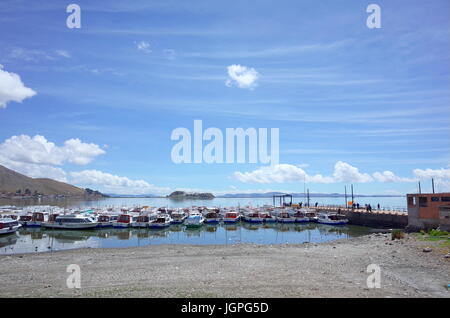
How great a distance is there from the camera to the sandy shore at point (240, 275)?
13.5 m

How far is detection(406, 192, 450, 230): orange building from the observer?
3741cm

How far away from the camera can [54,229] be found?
5166cm

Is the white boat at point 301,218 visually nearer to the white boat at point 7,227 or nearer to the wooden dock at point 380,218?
the wooden dock at point 380,218

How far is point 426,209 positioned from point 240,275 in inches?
1274

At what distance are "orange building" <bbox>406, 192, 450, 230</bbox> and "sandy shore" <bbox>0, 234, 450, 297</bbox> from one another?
50.4ft

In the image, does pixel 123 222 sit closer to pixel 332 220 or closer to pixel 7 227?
pixel 7 227

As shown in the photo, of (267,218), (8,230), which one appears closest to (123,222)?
(8,230)

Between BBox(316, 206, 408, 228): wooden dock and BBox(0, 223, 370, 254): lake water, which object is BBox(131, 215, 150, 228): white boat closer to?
BBox(0, 223, 370, 254): lake water

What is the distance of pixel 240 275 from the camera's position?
16859mm

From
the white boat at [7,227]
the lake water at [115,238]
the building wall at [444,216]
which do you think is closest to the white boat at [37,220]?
the lake water at [115,238]

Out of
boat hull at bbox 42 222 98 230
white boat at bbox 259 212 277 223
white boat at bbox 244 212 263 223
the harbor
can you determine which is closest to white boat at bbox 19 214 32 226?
the harbor
